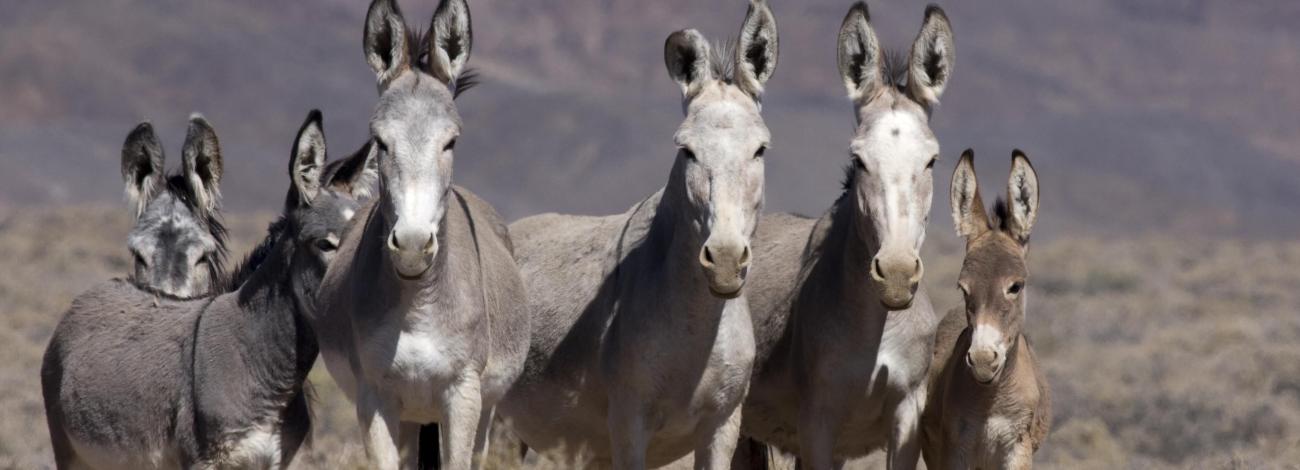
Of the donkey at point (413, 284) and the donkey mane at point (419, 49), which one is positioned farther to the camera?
the donkey mane at point (419, 49)

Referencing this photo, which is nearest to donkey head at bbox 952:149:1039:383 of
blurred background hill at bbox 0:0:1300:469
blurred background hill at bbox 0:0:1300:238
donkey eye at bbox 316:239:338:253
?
donkey eye at bbox 316:239:338:253

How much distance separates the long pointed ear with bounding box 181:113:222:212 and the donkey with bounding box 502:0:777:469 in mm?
2173

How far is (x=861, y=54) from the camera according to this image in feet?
30.6

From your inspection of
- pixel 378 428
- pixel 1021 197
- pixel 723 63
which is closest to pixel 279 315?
pixel 378 428

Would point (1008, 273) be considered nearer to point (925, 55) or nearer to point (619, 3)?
point (925, 55)

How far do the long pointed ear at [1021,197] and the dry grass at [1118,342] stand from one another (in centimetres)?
272

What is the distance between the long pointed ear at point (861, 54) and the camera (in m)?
9.27

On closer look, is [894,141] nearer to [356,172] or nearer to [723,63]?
[723,63]

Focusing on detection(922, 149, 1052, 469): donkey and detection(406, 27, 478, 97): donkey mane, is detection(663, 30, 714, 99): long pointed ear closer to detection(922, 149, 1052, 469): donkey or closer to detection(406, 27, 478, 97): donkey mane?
detection(406, 27, 478, 97): donkey mane

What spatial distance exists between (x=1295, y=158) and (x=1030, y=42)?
20.4 meters

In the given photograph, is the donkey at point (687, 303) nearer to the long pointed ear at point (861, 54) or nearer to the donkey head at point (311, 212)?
the long pointed ear at point (861, 54)

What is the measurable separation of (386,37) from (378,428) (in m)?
1.80

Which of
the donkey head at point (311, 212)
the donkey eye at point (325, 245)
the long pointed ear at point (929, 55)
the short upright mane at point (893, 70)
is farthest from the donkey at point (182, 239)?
the long pointed ear at point (929, 55)

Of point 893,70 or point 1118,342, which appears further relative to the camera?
point 1118,342
